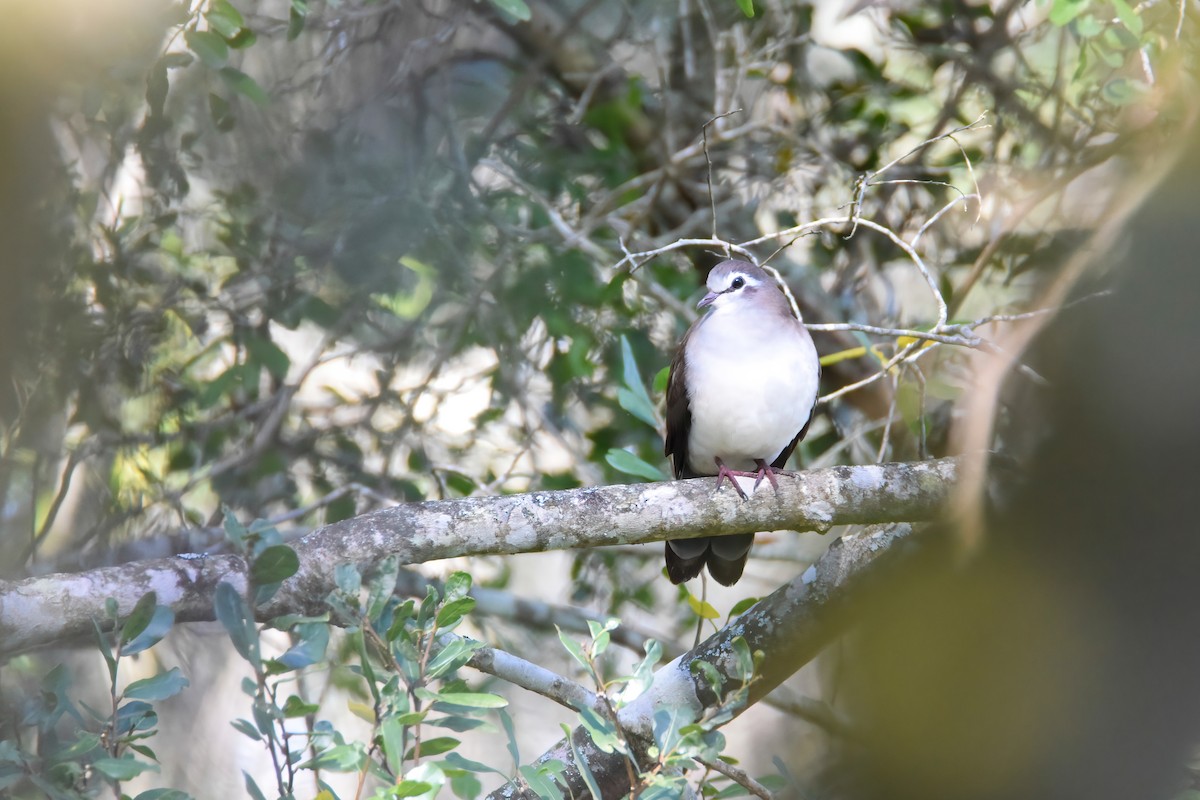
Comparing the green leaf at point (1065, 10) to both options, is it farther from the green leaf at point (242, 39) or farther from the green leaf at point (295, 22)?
the green leaf at point (242, 39)

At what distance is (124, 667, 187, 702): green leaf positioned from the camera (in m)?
1.88

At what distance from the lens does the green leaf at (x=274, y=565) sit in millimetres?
1932

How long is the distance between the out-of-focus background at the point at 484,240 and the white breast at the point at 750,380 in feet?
0.62

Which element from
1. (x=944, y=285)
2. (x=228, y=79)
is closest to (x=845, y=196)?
(x=944, y=285)

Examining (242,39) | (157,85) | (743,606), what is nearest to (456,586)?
(743,606)

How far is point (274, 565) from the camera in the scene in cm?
195

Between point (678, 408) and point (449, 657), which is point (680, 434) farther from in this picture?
point (449, 657)

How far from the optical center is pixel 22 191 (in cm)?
236

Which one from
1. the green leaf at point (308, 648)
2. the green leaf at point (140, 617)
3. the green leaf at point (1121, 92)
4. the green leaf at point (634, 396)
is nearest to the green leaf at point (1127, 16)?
the green leaf at point (1121, 92)

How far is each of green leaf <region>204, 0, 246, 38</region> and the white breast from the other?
169cm

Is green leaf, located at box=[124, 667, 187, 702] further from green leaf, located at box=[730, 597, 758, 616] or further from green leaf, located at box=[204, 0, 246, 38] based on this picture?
green leaf, located at box=[204, 0, 246, 38]

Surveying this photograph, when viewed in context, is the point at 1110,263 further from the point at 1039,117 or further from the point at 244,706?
the point at 244,706

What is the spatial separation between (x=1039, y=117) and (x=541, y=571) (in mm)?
3717

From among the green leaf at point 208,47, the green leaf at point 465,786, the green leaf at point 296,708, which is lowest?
the green leaf at point 465,786
